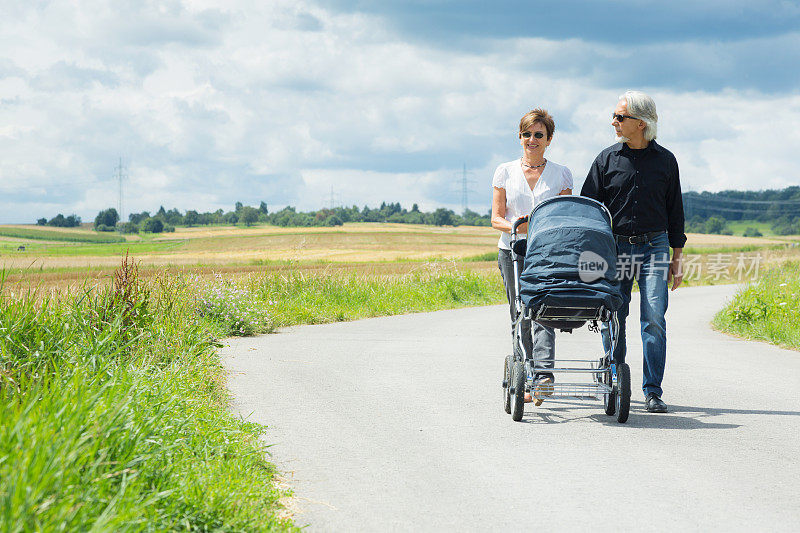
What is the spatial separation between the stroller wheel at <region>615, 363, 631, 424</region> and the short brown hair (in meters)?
2.05

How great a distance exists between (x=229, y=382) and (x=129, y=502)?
5.03 metres

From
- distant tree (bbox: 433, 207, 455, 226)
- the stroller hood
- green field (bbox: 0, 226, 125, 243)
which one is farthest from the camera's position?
distant tree (bbox: 433, 207, 455, 226)

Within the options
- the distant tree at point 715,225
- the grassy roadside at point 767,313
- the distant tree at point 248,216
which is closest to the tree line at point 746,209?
the distant tree at point 715,225

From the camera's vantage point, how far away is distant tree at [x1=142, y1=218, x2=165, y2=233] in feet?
293

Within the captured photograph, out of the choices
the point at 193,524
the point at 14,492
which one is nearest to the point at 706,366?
the point at 193,524

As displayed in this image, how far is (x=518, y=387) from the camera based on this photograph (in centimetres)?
602

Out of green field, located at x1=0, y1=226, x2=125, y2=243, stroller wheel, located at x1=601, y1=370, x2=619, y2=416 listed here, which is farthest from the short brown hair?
green field, located at x1=0, y1=226, x2=125, y2=243

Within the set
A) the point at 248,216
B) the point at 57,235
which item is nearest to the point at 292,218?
the point at 248,216

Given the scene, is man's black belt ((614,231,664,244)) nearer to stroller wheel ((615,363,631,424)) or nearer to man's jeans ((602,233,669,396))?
man's jeans ((602,233,669,396))

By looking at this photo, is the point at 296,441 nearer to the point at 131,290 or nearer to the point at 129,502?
the point at 129,502

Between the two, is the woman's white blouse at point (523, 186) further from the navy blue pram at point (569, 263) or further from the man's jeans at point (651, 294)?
the man's jeans at point (651, 294)

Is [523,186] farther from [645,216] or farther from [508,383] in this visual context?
[508,383]

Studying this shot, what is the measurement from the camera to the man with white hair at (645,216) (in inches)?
262

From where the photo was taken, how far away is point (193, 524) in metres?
3.46
